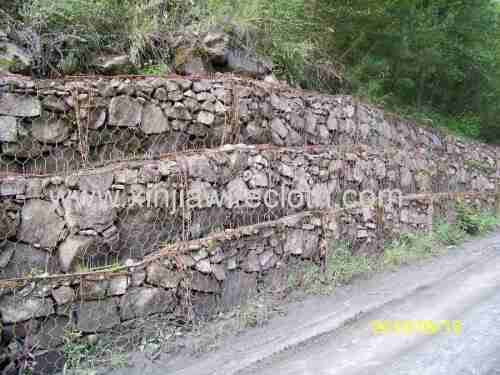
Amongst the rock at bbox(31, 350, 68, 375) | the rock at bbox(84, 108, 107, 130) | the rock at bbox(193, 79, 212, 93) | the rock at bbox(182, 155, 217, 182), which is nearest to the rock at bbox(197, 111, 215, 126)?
the rock at bbox(193, 79, 212, 93)

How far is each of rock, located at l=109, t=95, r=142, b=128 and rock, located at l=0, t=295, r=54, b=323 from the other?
183 centimetres

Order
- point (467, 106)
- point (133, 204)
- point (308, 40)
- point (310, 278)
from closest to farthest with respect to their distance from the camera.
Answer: point (133, 204) < point (310, 278) < point (308, 40) < point (467, 106)

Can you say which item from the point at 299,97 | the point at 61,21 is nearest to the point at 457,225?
the point at 299,97

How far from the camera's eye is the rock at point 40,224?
3.33 metres

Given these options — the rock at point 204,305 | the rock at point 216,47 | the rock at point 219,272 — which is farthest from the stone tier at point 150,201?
the rock at point 216,47

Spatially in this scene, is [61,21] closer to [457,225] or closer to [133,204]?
[133,204]

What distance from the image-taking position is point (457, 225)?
23.4ft

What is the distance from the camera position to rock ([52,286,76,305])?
3135 mm

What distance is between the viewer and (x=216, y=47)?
5.31 meters

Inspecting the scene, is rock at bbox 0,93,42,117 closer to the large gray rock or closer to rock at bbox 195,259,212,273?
the large gray rock

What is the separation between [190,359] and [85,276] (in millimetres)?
1093

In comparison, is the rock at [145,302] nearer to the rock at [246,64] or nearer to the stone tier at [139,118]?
the stone tier at [139,118]

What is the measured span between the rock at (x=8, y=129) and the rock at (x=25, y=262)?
941mm

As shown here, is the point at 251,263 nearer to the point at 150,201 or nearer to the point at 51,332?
the point at 150,201
